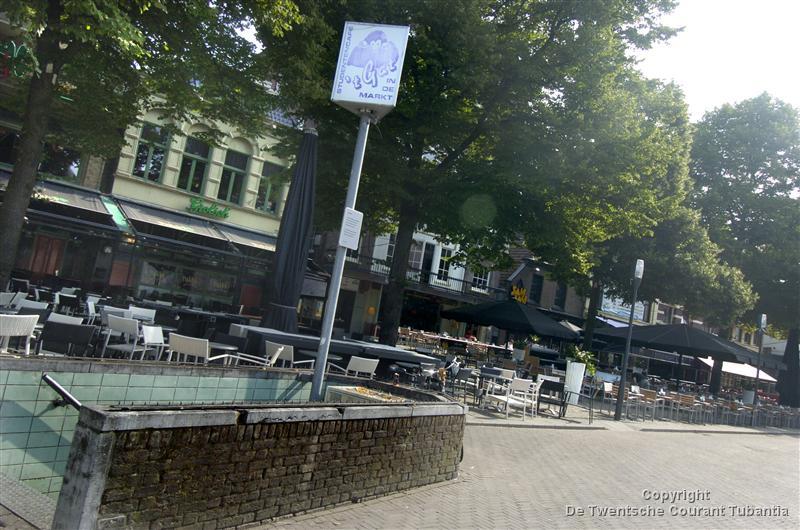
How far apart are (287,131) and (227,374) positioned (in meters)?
10.4

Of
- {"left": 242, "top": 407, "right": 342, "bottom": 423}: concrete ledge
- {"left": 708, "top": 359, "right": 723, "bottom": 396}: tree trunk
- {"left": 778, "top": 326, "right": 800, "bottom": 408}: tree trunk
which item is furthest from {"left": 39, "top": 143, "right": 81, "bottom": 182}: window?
{"left": 778, "top": 326, "right": 800, "bottom": 408}: tree trunk

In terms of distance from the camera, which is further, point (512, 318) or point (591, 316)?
point (591, 316)

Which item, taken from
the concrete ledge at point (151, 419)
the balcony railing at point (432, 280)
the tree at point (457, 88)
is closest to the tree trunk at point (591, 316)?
the balcony railing at point (432, 280)

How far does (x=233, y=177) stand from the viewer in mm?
25422

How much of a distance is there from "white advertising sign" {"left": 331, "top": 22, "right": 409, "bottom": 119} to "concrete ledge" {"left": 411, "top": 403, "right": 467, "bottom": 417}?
3299mm

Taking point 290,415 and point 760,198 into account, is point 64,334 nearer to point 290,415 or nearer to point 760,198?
point 290,415

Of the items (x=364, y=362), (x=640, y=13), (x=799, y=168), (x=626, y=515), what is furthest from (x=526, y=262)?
(x=626, y=515)

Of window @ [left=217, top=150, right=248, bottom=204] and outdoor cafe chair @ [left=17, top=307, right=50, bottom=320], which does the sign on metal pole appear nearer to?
outdoor cafe chair @ [left=17, top=307, right=50, bottom=320]

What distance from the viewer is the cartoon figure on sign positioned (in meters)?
6.69

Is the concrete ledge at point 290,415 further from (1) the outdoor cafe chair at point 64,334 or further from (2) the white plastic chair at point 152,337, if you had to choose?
(2) the white plastic chair at point 152,337

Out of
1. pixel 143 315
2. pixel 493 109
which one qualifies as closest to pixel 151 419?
pixel 143 315

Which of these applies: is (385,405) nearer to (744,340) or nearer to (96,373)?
(96,373)

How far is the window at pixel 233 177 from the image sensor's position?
82.7 feet

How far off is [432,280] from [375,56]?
27.7m
